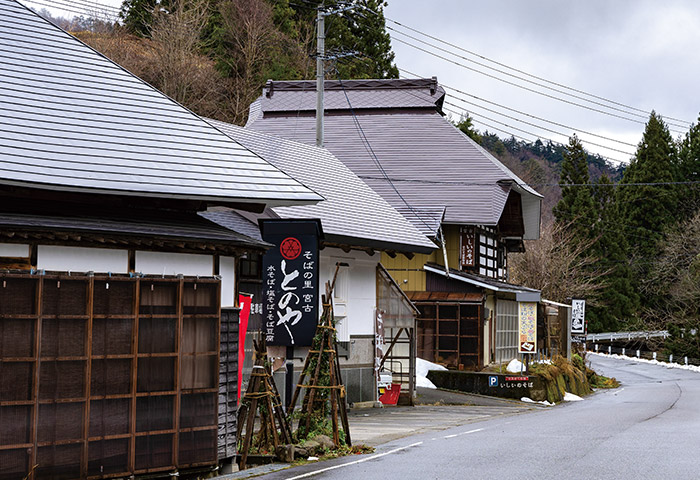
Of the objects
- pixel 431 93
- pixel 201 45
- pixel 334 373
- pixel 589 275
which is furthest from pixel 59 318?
pixel 589 275

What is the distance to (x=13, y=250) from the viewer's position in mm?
9531

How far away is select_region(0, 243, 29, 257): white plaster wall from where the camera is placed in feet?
31.0

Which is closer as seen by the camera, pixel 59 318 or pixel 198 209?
pixel 59 318

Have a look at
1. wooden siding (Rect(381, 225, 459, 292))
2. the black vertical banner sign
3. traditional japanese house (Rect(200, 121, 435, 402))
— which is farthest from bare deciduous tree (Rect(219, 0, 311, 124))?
the black vertical banner sign

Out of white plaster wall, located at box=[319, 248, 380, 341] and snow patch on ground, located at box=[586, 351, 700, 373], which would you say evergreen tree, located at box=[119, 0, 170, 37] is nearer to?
white plaster wall, located at box=[319, 248, 380, 341]

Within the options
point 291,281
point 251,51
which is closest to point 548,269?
point 251,51

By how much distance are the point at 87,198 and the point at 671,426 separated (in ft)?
40.9

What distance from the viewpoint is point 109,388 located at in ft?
32.5

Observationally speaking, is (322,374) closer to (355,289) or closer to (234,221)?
(234,221)

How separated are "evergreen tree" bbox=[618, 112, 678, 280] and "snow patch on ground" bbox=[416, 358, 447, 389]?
42.9 meters

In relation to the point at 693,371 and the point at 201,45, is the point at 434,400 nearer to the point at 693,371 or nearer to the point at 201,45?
the point at 201,45

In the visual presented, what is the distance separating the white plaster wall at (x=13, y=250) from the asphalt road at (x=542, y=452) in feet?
13.8

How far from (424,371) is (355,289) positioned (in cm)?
822

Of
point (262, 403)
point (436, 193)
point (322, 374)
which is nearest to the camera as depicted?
point (262, 403)
